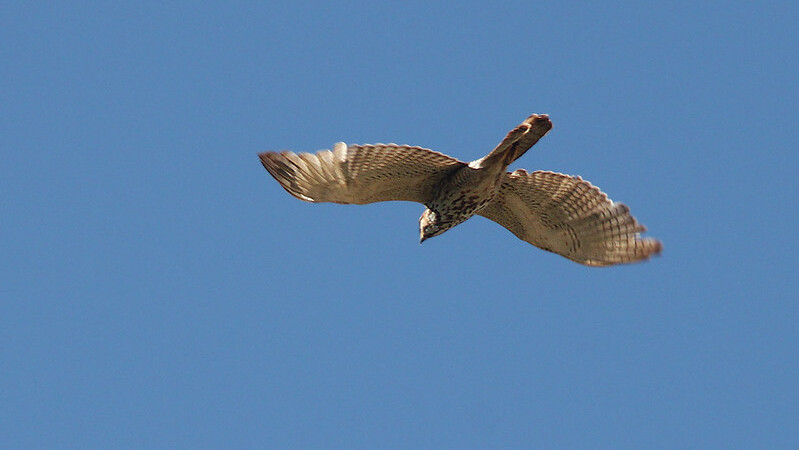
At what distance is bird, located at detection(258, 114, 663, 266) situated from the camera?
1152 centimetres

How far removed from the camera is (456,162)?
11.7m

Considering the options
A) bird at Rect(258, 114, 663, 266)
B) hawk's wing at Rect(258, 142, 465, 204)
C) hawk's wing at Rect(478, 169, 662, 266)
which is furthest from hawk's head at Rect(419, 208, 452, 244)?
hawk's wing at Rect(478, 169, 662, 266)


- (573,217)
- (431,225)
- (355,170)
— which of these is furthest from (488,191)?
(355,170)

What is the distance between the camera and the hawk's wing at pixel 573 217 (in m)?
12.5

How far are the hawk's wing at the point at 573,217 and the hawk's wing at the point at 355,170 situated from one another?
110 cm

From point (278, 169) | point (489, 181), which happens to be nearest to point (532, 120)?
point (489, 181)

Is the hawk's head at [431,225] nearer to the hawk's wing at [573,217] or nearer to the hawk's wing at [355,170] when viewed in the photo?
the hawk's wing at [355,170]

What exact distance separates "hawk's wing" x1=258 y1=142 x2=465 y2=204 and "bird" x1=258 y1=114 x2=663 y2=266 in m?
0.01

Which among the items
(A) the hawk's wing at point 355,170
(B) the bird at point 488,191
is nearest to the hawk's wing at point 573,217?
(B) the bird at point 488,191

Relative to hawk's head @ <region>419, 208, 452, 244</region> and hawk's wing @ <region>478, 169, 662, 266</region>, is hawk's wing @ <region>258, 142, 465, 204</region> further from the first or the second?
hawk's wing @ <region>478, 169, 662, 266</region>

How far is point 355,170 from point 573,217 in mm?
2837

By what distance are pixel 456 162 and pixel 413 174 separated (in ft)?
1.70

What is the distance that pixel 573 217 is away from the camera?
504 inches

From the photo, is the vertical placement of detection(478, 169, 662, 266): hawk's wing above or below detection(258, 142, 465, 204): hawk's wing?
below
